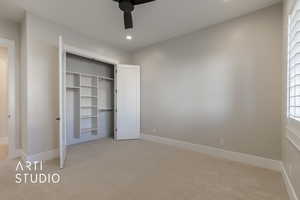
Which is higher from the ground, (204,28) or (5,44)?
(204,28)

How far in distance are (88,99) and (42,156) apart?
1.86 m

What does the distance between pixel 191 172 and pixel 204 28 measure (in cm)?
307

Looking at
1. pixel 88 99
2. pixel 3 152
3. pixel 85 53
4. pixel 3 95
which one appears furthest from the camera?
pixel 88 99

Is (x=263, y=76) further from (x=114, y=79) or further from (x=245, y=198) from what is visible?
(x=114, y=79)

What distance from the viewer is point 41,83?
297cm

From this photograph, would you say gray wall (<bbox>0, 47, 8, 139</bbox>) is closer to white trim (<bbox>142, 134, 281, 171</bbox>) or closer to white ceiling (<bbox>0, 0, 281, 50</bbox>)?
white ceiling (<bbox>0, 0, 281, 50</bbox>)

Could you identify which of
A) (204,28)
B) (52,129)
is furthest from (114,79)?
(204,28)

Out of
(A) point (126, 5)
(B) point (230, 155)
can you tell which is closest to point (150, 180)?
(B) point (230, 155)

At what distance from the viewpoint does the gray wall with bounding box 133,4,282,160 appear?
2.60m

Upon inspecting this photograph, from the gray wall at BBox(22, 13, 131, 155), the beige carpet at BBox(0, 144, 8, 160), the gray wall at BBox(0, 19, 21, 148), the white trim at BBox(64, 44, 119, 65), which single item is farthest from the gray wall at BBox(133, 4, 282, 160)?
the beige carpet at BBox(0, 144, 8, 160)

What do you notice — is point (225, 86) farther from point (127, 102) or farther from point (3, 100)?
point (3, 100)

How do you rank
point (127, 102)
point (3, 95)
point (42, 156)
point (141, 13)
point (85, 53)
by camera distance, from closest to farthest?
point (141, 13), point (42, 156), point (85, 53), point (3, 95), point (127, 102)

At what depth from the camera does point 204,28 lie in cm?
338

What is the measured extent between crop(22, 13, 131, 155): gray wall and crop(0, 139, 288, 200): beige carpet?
562 millimetres
